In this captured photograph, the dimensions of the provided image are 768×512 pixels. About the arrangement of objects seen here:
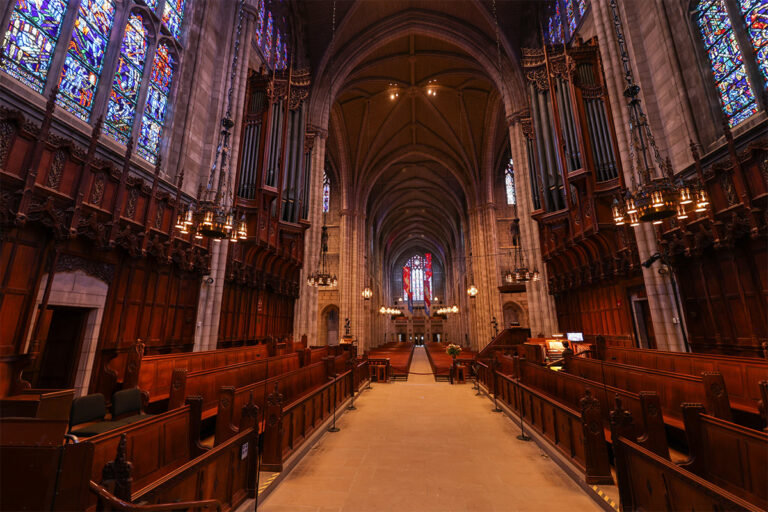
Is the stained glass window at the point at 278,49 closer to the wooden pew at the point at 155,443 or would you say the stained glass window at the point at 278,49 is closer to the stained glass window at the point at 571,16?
the stained glass window at the point at 571,16

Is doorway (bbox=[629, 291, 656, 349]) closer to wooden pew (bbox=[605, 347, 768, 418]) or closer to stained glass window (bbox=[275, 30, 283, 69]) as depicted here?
wooden pew (bbox=[605, 347, 768, 418])

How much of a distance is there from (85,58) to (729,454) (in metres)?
10.5

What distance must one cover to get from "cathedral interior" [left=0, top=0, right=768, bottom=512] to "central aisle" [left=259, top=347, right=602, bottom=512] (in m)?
0.04

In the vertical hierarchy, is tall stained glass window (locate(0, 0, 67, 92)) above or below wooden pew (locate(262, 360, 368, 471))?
above

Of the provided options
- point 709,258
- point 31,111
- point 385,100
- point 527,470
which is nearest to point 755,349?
point 709,258

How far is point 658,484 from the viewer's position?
235cm

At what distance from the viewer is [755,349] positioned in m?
5.34

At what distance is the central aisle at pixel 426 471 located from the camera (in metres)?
3.13

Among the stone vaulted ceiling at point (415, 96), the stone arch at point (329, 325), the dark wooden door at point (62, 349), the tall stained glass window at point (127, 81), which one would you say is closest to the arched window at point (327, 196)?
the stone vaulted ceiling at point (415, 96)

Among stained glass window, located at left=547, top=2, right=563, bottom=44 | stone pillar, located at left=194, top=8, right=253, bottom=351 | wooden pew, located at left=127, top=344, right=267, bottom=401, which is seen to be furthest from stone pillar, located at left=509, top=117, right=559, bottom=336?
wooden pew, located at left=127, top=344, right=267, bottom=401

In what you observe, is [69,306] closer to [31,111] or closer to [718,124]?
[31,111]

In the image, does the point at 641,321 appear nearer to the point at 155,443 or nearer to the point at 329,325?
the point at 155,443

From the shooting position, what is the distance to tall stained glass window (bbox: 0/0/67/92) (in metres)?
4.79

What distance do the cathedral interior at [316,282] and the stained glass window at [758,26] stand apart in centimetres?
4
